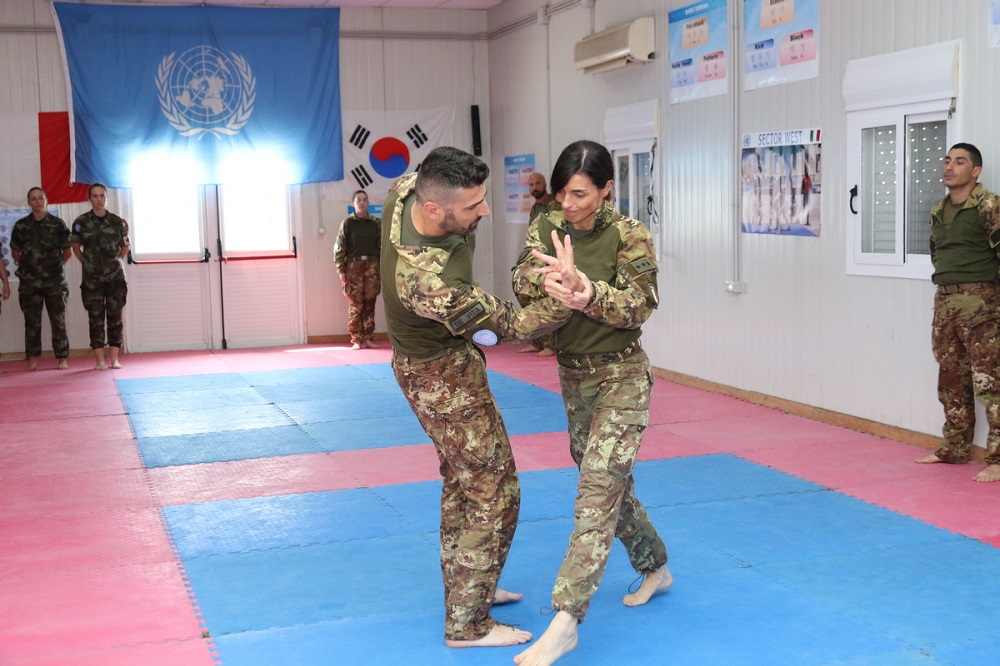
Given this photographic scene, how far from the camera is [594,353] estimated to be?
12.1ft

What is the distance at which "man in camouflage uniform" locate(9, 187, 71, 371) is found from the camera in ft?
35.7

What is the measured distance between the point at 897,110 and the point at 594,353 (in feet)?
13.3

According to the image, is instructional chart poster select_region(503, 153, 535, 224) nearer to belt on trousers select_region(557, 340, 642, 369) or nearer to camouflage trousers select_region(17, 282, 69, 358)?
camouflage trousers select_region(17, 282, 69, 358)

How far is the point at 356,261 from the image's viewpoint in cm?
1259

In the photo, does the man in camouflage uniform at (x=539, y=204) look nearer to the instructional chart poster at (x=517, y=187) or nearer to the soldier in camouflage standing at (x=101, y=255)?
the instructional chart poster at (x=517, y=187)

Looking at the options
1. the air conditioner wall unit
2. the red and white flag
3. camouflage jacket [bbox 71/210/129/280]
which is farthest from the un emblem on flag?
the air conditioner wall unit

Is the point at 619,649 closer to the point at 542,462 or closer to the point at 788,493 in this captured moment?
the point at 788,493

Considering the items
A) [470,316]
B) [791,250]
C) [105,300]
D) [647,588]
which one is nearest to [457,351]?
[470,316]

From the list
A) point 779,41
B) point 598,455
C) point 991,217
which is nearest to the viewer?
point 598,455

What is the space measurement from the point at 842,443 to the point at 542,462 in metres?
1.98

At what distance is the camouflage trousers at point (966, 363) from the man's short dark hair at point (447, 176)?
3.70 metres

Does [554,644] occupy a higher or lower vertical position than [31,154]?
lower

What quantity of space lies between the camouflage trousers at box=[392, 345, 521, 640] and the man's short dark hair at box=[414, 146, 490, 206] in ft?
1.76

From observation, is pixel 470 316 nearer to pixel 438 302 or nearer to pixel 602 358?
pixel 438 302
